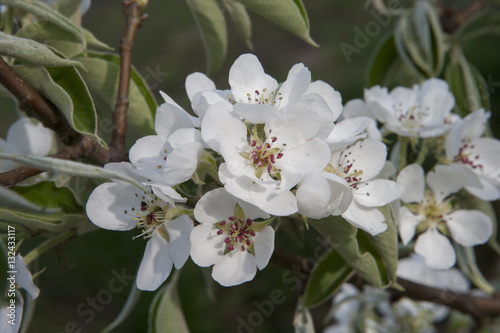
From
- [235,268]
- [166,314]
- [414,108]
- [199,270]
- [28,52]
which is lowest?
[199,270]

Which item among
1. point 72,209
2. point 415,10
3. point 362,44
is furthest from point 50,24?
point 362,44

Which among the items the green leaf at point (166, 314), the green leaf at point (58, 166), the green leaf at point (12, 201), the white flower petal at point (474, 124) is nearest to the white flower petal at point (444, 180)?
the white flower petal at point (474, 124)

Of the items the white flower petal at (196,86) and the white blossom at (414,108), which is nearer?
the white flower petal at (196,86)

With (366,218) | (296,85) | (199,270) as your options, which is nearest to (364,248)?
(366,218)

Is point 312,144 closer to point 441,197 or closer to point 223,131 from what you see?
point 223,131

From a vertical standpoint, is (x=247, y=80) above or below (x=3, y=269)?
above

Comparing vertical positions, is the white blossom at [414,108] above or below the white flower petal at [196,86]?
below

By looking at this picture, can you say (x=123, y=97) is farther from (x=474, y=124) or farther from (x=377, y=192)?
(x=474, y=124)

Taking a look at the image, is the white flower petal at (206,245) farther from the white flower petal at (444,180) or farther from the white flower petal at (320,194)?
the white flower petal at (444,180)
